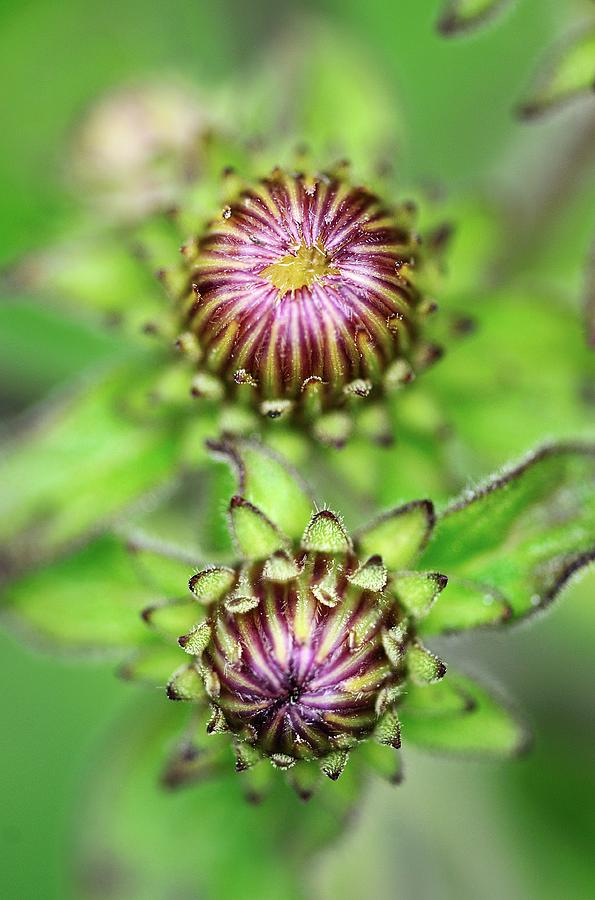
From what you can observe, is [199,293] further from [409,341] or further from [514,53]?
[514,53]

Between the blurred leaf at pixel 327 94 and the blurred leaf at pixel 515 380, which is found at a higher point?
the blurred leaf at pixel 327 94

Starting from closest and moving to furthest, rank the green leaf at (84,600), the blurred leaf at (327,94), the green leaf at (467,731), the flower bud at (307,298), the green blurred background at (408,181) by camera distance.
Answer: the flower bud at (307,298) → the green leaf at (467,731) → the green leaf at (84,600) → the blurred leaf at (327,94) → the green blurred background at (408,181)

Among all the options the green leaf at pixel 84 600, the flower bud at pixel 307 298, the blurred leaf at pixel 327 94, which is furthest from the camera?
the blurred leaf at pixel 327 94

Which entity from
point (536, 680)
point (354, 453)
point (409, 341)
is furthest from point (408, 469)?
point (536, 680)

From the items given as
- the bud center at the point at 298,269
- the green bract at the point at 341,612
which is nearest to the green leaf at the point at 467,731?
the green bract at the point at 341,612

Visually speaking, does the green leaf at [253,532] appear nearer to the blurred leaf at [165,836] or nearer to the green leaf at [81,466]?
the green leaf at [81,466]

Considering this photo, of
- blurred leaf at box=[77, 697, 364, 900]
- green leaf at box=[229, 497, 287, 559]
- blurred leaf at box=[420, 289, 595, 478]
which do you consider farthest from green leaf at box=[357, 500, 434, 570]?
blurred leaf at box=[77, 697, 364, 900]
